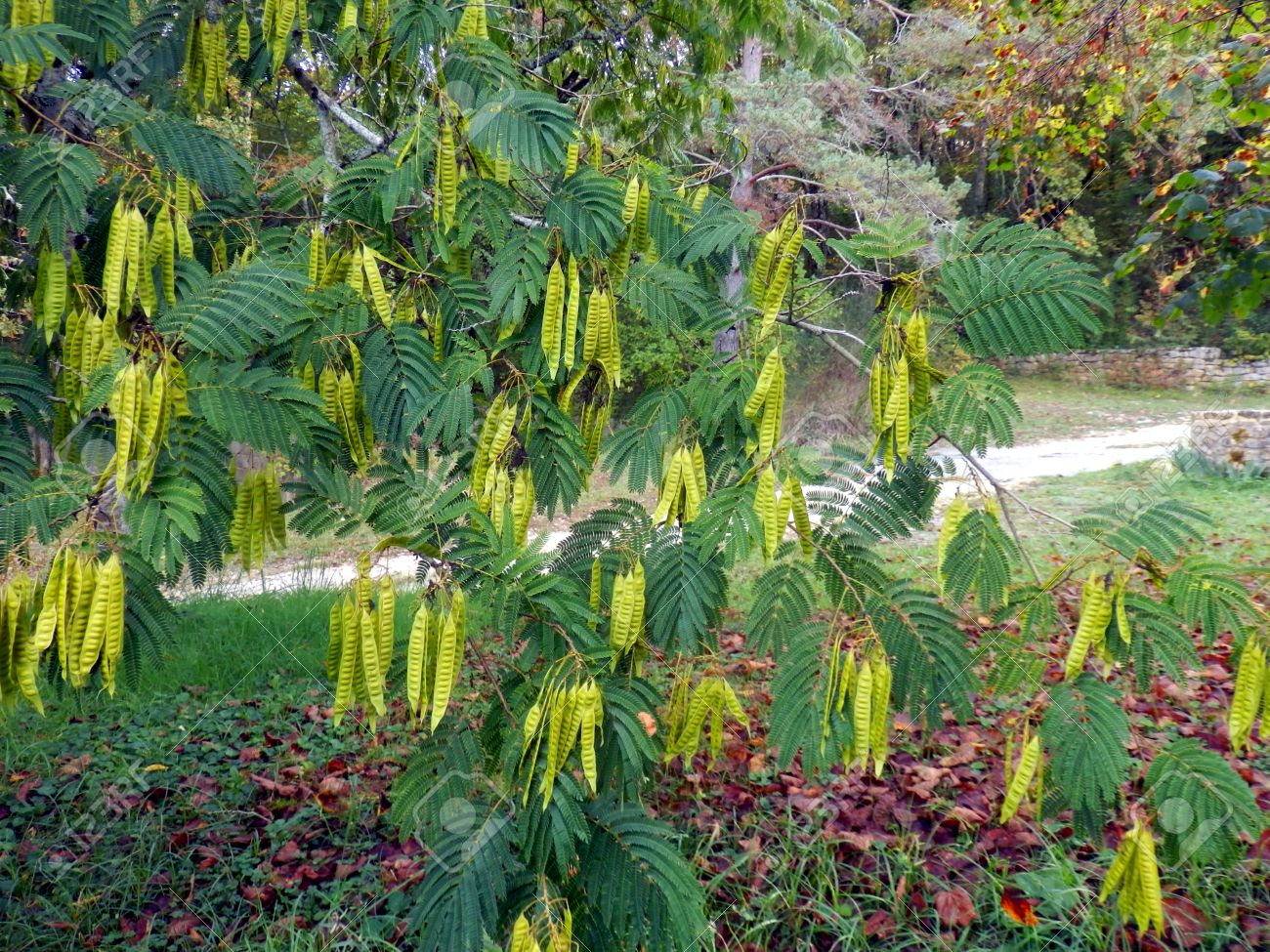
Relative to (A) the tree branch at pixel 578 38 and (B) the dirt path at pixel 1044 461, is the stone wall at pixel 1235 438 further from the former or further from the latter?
(A) the tree branch at pixel 578 38

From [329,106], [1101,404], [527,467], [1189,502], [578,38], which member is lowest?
[1101,404]

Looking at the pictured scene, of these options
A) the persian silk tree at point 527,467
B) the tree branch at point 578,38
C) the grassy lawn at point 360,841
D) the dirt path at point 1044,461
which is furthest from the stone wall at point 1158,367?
the persian silk tree at point 527,467

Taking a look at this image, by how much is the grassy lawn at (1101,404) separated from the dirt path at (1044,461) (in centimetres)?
51

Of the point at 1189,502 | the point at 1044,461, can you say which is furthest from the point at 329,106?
the point at 1044,461

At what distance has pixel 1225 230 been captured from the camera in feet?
12.4

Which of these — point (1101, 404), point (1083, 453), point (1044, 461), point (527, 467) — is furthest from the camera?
point (1101, 404)

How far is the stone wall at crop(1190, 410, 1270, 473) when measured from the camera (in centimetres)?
893

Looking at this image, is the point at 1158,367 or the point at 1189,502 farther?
the point at 1158,367

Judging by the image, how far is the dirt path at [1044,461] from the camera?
6863 mm

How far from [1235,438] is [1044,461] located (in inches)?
88.6

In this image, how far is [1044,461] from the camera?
10.7 m

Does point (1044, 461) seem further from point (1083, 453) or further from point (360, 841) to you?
point (360, 841)

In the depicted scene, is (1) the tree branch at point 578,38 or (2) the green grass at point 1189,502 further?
(2) the green grass at point 1189,502

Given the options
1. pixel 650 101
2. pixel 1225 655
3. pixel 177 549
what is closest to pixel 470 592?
pixel 177 549
